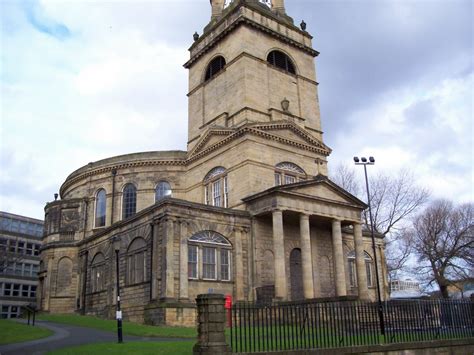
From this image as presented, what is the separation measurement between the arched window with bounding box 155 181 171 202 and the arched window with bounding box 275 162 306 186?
9788 mm

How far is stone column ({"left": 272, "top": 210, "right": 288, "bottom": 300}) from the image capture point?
27484 millimetres

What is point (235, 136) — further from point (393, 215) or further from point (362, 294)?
point (393, 215)

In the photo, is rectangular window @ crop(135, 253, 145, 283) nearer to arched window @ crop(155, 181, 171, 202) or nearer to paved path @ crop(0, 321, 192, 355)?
paved path @ crop(0, 321, 192, 355)

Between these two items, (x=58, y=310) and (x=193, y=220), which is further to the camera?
(x=58, y=310)

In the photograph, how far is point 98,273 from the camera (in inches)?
1348

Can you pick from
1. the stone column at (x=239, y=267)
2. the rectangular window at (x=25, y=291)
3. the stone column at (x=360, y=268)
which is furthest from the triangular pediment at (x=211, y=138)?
the rectangular window at (x=25, y=291)

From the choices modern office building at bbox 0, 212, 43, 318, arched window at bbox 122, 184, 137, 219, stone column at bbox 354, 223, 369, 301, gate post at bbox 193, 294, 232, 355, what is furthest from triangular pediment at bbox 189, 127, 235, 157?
modern office building at bbox 0, 212, 43, 318

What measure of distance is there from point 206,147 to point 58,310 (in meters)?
16.9

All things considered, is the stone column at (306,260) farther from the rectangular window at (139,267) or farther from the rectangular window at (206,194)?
the rectangular window at (139,267)

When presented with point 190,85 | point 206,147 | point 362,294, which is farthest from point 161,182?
point 362,294

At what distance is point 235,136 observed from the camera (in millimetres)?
33062

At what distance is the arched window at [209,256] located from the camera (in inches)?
1078

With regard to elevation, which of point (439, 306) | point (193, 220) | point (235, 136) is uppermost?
point (235, 136)

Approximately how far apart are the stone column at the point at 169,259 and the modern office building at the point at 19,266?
39.5 metres
